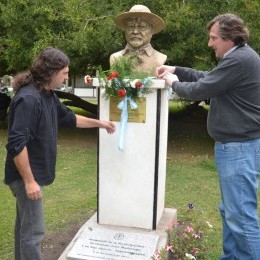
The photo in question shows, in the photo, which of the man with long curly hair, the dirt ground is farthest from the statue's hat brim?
the dirt ground

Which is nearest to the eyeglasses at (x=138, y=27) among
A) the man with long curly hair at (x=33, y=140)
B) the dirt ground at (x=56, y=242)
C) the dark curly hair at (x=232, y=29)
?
the dark curly hair at (x=232, y=29)

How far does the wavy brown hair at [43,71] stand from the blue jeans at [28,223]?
2.27 ft

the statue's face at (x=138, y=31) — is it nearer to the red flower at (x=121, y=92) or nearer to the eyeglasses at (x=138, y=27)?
the eyeglasses at (x=138, y=27)

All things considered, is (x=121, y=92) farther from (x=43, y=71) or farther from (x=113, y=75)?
(x=43, y=71)

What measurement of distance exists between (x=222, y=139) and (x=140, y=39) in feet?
4.62

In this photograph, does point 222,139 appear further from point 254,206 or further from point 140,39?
point 140,39

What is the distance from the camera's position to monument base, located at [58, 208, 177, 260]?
359cm

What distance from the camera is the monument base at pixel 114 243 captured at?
3.59 m

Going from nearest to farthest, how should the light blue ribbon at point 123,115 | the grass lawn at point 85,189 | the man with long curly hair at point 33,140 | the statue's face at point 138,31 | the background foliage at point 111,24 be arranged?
the man with long curly hair at point 33,140 → the light blue ribbon at point 123,115 → the statue's face at point 138,31 → the grass lawn at point 85,189 → the background foliage at point 111,24

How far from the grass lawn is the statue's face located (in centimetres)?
210

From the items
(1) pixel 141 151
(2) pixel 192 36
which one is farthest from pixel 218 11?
(1) pixel 141 151

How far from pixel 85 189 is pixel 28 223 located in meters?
3.20

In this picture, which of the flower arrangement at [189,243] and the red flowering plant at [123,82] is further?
the red flowering plant at [123,82]

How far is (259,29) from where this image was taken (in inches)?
293
